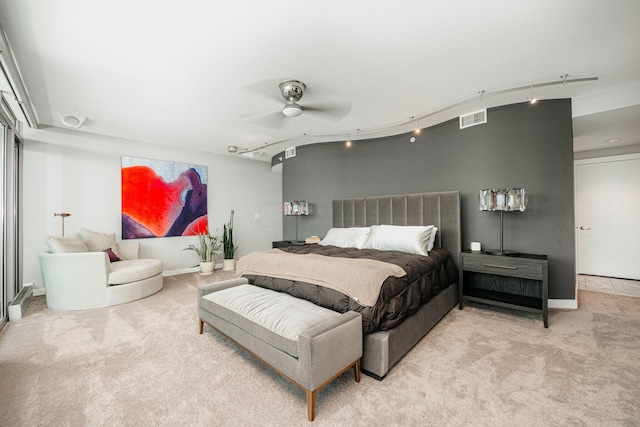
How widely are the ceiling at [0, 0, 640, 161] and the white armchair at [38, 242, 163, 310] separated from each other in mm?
1950

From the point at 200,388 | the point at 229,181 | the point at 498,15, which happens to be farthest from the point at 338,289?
the point at 229,181

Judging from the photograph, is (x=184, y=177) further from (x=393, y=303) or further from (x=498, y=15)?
(x=498, y=15)

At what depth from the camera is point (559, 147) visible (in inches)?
126

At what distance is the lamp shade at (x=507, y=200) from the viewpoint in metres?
3.10

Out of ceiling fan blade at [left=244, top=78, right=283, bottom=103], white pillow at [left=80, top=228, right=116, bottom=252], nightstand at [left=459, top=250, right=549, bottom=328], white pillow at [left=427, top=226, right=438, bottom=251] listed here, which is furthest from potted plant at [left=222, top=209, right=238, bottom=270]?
nightstand at [left=459, top=250, right=549, bottom=328]

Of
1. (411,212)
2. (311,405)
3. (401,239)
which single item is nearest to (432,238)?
(401,239)

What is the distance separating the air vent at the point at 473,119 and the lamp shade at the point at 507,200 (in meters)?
1.03

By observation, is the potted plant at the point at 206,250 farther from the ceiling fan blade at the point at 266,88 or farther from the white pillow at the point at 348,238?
the ceiling fan blade at the point at 266,88

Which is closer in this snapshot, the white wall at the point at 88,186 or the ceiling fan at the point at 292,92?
the ceiling fan at the point at 292,92

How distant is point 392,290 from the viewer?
2.12 metres

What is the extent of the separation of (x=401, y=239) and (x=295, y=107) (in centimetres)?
202

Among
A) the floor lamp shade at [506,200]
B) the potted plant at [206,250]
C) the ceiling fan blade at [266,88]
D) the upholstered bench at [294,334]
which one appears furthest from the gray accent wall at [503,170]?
the potted plant at [206,250]

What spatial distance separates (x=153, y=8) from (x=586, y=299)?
5.66m

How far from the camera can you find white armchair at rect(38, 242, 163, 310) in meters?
3.37
